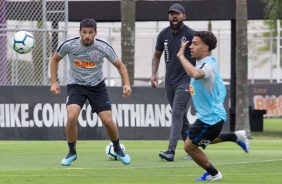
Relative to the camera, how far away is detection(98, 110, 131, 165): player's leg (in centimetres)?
1316

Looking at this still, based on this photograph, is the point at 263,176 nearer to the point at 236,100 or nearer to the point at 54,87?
the point at 54,87

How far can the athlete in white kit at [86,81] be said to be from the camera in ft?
43.1

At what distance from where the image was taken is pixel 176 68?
1470 centimetres

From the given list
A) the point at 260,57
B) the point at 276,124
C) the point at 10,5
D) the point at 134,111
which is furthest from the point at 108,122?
the point at 260,57

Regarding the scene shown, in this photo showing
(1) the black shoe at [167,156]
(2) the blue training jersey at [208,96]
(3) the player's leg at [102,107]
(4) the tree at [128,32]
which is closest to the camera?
(2) the blue training jersey at [208,96]

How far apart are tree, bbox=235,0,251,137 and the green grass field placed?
20.4 feet

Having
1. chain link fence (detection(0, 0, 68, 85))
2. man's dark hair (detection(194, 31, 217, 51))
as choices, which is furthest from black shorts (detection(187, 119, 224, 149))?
chain link fence (detection(0, 0, 68, 85))

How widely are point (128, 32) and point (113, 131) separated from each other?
11.3 meters

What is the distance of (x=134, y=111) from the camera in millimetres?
22188

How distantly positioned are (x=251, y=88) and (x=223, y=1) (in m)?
11.4

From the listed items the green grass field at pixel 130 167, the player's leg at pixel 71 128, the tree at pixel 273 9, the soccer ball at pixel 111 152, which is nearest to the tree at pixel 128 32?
the tree at pixel 273 9

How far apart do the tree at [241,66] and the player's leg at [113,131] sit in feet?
36.5

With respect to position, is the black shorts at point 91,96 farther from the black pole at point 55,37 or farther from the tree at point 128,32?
the tree at point 128,32

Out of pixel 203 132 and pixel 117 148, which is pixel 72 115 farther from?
pixel 203 132
